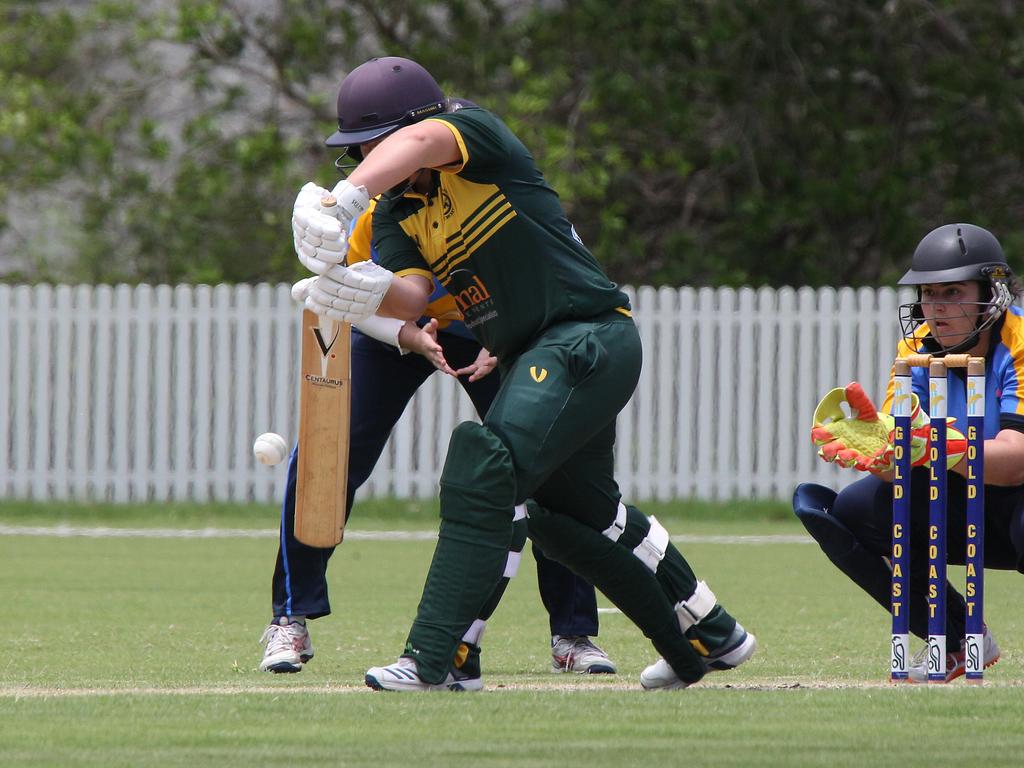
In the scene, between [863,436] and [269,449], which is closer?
[863,436]

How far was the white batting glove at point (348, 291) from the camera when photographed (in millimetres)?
4684

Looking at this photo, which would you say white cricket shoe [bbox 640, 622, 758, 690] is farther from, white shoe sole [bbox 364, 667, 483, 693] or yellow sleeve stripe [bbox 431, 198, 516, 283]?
yellow sleeve stripe [bbox 431, 198, 516, 283]

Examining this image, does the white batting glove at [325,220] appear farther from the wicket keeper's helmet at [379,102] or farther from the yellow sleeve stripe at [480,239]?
the wicket keeper's helmet at [379,102]

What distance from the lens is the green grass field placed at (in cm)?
382

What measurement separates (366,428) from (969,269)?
1865 mm

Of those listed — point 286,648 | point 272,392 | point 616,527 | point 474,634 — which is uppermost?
point 272,392

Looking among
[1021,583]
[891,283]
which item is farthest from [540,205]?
[891,283]

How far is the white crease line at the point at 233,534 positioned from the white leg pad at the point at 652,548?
6.41 metres

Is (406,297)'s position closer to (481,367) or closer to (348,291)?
(481,367)

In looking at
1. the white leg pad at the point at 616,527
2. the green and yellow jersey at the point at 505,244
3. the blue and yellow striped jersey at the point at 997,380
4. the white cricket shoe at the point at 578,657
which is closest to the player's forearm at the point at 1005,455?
the blue and yellow striped jersey at the point at 997,380

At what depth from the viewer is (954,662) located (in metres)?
5.22

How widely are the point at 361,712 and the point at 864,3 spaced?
14.1 meters

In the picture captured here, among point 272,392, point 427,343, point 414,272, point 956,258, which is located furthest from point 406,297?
point 272,392

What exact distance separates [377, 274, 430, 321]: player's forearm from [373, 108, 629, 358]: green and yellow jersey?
0.86 feet
